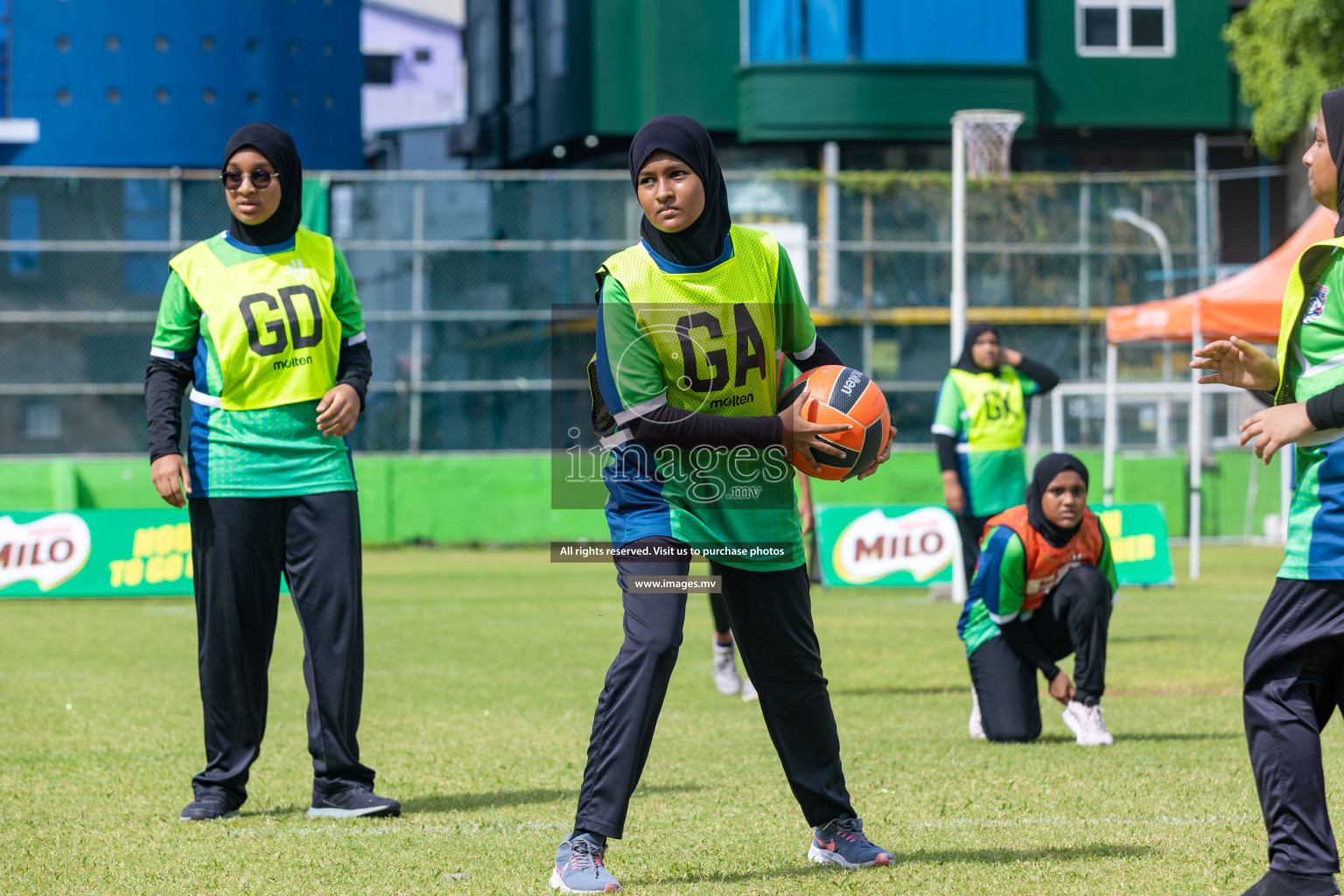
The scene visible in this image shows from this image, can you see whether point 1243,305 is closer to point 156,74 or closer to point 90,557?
point 90,557

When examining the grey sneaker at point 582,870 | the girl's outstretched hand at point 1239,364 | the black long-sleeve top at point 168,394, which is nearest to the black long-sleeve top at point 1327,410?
the girl's outstretched hand at point 1239,364

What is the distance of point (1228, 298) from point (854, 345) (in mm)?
10689

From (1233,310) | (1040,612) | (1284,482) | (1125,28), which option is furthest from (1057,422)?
(1040,612)

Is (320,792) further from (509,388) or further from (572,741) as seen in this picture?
(509,388)

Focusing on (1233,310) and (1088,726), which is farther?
(1233,310)

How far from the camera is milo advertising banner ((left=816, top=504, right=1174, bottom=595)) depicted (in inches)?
618

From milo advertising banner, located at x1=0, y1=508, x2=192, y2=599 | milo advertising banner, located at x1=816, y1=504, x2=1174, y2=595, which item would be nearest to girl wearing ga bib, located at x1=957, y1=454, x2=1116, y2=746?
milo advertising banner, located at x1=816, y1=504, x2=1174, y2=595

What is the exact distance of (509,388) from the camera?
25.0 metres

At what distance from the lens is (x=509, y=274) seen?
1019 inches

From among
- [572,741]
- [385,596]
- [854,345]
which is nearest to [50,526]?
[385,596]

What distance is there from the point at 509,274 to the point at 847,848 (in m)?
21.6

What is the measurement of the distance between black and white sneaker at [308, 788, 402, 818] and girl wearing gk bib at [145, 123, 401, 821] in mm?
12

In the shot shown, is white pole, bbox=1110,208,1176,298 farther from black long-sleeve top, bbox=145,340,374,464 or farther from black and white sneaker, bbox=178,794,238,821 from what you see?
black and white sneaker, bbox=178,794,238,821

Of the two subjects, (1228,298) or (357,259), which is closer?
(1228,298)
